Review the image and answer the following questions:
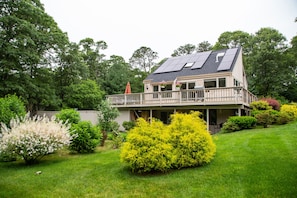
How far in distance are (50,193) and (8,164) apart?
431cm

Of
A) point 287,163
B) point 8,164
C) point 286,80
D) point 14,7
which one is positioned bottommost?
point 8,164

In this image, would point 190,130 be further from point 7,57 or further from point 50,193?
point 7,57

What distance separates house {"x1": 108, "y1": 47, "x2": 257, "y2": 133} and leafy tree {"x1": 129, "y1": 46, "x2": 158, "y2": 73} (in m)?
15.3

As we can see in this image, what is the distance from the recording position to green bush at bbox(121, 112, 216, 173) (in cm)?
570

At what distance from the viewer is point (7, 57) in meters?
17.1

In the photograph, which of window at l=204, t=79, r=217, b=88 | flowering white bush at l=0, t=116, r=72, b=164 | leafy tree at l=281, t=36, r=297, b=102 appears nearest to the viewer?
flowering white bush at l=0, t=116, r=72, b=164

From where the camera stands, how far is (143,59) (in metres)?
37.4

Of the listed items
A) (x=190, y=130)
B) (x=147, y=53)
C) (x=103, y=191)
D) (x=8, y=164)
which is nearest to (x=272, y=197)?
(x=190, y=130)

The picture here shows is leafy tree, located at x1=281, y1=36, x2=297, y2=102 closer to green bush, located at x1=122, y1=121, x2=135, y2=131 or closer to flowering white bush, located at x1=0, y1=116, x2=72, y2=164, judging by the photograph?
green bush, located at x1=122, y1=121, x2=135, y2=131

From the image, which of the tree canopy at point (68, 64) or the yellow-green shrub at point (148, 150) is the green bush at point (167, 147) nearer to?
the yellow-green shrub at point (148, 150)

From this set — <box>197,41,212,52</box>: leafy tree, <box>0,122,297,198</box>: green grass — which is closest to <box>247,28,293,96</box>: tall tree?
<box>197,41,212,52</box>: leafy tree

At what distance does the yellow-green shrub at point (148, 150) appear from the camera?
18.5 ft

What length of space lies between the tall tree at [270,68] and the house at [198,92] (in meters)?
7.10

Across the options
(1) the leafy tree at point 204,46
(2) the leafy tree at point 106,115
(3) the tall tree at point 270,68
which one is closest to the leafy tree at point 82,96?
(2) the leafy tree at point 106,115
